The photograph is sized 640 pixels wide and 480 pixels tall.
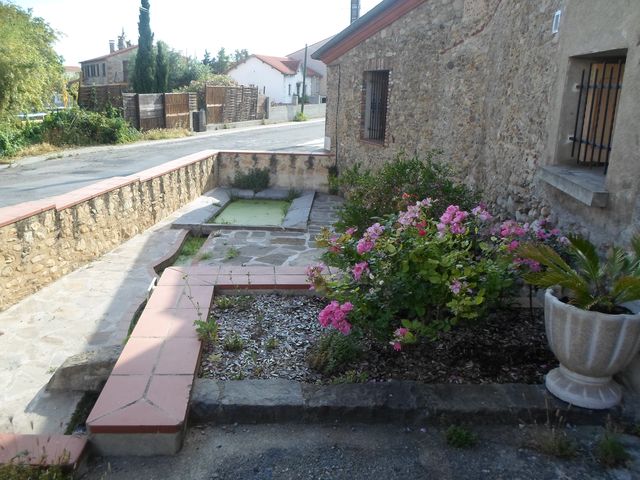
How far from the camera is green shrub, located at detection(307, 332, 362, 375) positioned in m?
3.48

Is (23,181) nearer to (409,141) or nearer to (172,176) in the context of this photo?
(172,176)

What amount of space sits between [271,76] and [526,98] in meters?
41.4

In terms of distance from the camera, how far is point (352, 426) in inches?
123

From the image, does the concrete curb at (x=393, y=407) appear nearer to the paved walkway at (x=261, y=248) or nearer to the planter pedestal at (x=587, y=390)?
the planter pedestal at (x=587, y=390)

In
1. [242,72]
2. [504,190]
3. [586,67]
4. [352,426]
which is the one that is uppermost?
[242,72]

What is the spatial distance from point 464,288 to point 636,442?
3.98 feet

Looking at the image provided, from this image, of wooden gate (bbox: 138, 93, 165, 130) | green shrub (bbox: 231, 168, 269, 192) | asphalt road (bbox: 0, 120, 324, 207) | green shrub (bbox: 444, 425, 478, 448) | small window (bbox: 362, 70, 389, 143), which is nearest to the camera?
green shrub (bbox: 444, 425, 478, 448)

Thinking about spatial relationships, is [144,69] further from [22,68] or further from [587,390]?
[587,390]

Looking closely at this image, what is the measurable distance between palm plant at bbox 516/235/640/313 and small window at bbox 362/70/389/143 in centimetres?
728

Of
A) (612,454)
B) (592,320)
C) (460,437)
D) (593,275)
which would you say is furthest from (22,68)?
(612,454)

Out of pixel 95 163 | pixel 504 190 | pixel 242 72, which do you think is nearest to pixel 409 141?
pixel 504 190

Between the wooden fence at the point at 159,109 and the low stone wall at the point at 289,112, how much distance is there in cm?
774

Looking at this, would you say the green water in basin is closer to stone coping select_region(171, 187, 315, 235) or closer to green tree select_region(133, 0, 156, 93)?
stone coping select_region(171, 187, 315, 235)

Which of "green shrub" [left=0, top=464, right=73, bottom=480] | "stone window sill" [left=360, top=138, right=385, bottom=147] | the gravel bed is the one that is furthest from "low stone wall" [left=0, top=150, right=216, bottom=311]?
"stone window sill" [left=360, top=138, right=385, bottom=147]
